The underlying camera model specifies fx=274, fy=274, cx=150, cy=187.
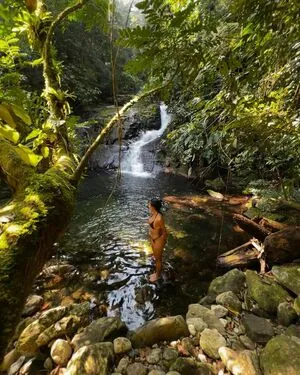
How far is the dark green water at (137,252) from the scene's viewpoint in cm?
455

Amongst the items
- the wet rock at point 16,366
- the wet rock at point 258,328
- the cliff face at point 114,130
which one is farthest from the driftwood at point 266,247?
the cliff face at point 114,130

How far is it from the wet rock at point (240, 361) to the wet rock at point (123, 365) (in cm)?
101

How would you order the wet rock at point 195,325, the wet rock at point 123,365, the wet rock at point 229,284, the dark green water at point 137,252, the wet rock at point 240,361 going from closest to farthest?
the wet rock at point 240,361
the wet rock at point 123,365
the wet rock at point 195,325
the wet rock at point 229,284
the dark green water at point 137,252

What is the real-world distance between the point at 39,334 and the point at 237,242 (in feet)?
16.7

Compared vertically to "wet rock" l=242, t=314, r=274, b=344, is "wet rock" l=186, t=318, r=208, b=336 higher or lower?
higher

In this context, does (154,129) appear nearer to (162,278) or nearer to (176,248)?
(176,248)

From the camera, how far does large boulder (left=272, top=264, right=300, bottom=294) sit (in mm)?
4137

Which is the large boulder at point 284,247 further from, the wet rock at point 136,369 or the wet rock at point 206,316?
the wet rock at point 136,369

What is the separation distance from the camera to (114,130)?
18922mm

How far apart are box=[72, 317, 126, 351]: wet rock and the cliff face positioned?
14301 mm

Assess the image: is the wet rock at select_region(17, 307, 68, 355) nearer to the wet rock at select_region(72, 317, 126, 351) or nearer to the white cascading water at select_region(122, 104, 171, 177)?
the wet rock at select_region(72, 317, 126, 351)

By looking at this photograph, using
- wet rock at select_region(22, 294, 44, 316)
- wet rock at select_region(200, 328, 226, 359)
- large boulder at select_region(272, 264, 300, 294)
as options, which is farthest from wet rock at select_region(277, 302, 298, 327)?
wet rock at select_region(22, 294, 44, 316)

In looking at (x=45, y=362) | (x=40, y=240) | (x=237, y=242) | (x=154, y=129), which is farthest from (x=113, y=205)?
(x=154, y=129)

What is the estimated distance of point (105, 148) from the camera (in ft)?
61.0
